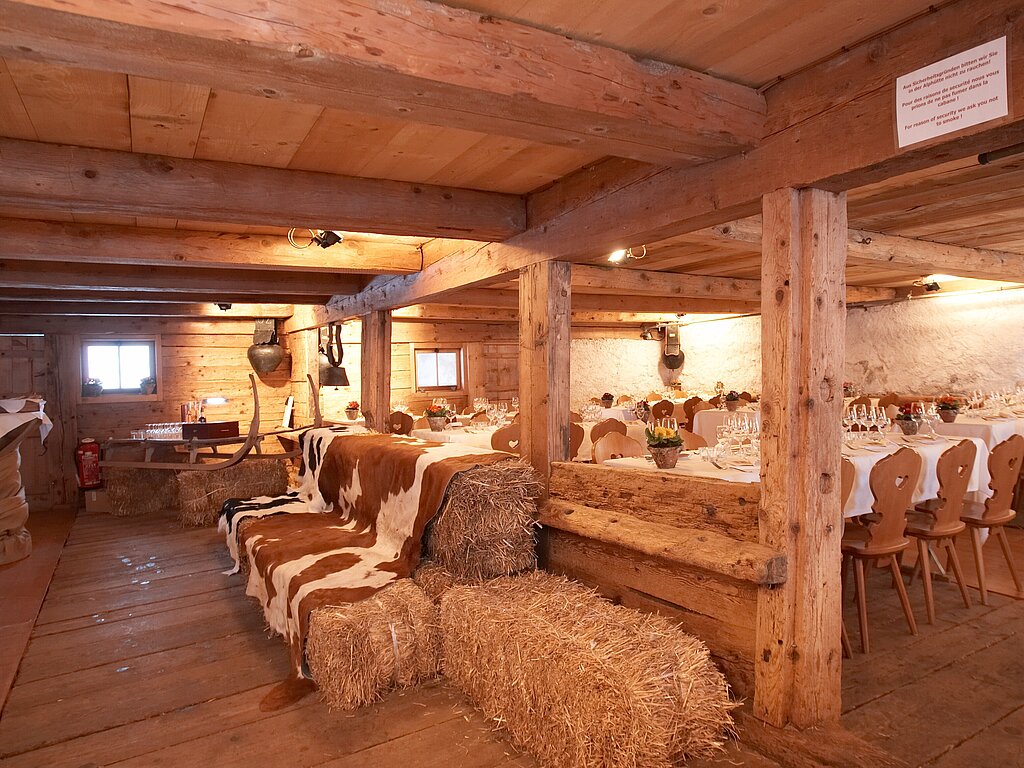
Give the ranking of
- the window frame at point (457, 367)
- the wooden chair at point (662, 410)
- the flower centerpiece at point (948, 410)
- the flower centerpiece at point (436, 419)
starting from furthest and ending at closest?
the window frame at point (457, 367)
the wooden chair at point (662, 410)
the flower centerpiece at point (436, 419)
the flower centerpiece at point (948, 410)

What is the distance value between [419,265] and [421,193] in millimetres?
1502

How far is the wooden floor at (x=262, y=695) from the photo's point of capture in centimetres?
231

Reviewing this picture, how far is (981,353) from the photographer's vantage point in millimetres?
7148

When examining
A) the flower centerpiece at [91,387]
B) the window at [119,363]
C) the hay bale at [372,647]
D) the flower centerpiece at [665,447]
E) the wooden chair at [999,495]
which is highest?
the window at [119,363]

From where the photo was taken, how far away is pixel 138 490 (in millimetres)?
6793

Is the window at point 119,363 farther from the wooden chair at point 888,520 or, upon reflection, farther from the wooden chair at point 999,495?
the wooden chair at point 999,495

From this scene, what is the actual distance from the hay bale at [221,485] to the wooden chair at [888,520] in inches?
Result: 194

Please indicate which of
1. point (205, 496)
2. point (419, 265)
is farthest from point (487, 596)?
point (205, 496)

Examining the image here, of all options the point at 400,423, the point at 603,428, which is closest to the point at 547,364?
the point at 603,428

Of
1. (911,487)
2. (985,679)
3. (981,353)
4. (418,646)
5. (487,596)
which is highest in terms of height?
(981,353)

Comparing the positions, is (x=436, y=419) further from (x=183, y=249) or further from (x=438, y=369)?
(x=438, y=369)

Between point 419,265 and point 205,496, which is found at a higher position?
point 419,265

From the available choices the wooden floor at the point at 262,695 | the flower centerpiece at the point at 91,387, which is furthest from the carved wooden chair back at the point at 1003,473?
the flower centerpiece at the point at 91,387

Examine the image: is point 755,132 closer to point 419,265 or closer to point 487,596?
point 487,596
